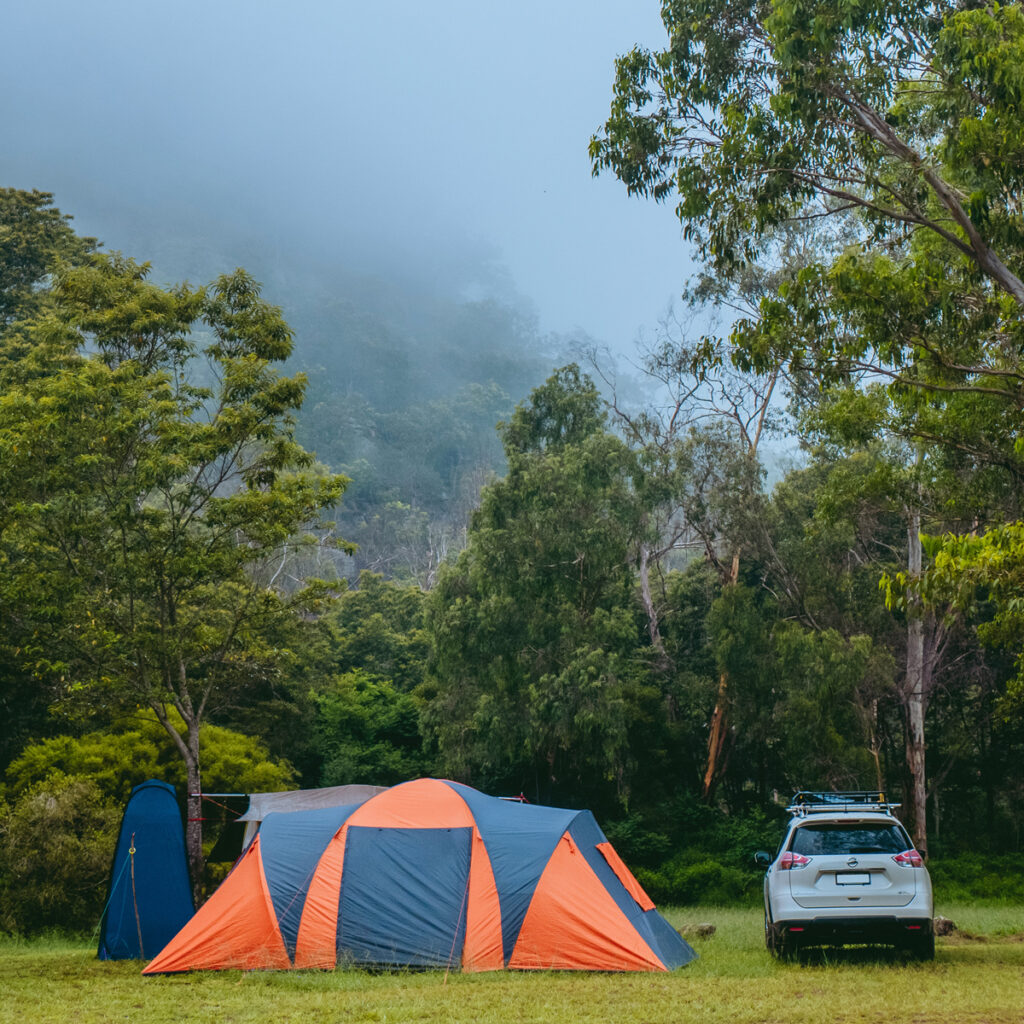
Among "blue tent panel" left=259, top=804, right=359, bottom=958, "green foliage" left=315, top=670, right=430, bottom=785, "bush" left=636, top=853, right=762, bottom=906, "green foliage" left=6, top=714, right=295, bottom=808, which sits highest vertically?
"green foliage" left=315, top=670, right=430, bottom=785

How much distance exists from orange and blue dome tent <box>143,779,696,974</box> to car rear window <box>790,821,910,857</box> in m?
1.80

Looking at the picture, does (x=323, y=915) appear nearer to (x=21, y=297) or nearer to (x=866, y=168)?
(x=866, y=168)

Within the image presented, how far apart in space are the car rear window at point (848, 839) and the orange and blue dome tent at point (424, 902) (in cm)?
180

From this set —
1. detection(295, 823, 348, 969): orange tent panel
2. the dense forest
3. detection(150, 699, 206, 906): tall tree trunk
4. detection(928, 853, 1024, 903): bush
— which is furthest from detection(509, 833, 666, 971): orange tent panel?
detection(928, 853, 1024, 903): bush

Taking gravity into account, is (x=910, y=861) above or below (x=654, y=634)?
below

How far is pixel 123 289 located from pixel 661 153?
9.45 metres

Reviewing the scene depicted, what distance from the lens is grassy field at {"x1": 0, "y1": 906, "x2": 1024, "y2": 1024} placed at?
705cm

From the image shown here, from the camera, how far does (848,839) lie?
924 centimetres

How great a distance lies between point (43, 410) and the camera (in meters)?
14.7

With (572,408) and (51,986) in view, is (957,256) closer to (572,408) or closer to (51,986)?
(51,986)

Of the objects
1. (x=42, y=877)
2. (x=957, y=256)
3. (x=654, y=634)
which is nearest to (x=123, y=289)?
(x=42, y=877)

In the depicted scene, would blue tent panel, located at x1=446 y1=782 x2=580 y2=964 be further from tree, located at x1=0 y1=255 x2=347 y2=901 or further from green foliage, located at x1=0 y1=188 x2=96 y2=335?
green foliage, located at x1=0 y1=188 x2=96 y2=335

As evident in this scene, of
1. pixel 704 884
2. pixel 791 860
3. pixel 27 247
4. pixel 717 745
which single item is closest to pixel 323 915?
pixel 791 860

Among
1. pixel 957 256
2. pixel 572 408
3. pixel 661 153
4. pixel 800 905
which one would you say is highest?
pixel 572 408
